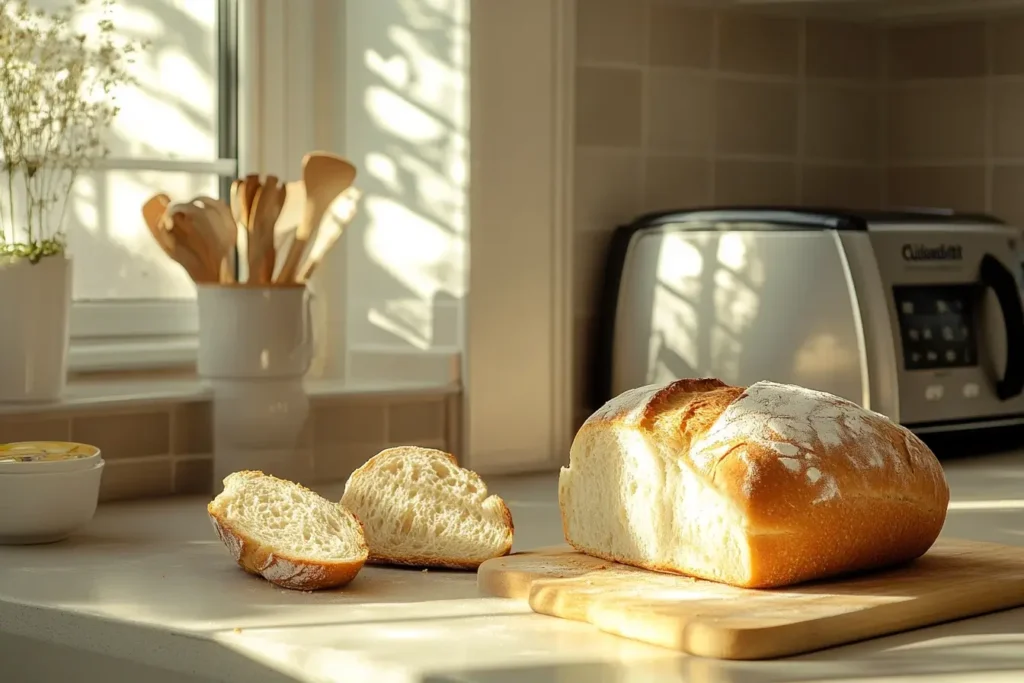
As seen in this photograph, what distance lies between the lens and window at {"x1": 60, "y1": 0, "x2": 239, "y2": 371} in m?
1.78

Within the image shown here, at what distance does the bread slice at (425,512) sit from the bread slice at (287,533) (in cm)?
4

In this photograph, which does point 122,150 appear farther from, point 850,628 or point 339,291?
point 850,628

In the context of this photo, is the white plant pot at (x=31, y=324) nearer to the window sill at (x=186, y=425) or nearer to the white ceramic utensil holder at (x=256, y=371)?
the window sill at (x=186, y=425)

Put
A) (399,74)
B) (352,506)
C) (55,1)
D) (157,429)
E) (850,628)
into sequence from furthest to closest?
(399,74), (55,1), (157,429), (352,506), (850,628)

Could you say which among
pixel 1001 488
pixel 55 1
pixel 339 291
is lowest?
pixel 1001 488

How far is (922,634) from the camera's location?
0.99 meters

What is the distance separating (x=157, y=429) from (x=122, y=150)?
1.25ft

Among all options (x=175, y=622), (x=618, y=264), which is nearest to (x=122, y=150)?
(x=618, y=264)

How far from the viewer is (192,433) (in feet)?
5.31

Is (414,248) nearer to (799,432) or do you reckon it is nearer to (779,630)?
(799,432)

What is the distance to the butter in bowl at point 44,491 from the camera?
1271mm

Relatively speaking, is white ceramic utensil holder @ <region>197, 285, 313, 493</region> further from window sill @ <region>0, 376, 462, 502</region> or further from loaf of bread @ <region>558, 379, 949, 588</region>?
loaf of bread @ <region>558, 379, 949, 588</region>

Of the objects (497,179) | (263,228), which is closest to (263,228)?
(263,228)

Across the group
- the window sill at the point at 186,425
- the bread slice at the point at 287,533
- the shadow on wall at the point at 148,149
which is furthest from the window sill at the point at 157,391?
the bread slice at the point at 287,533
